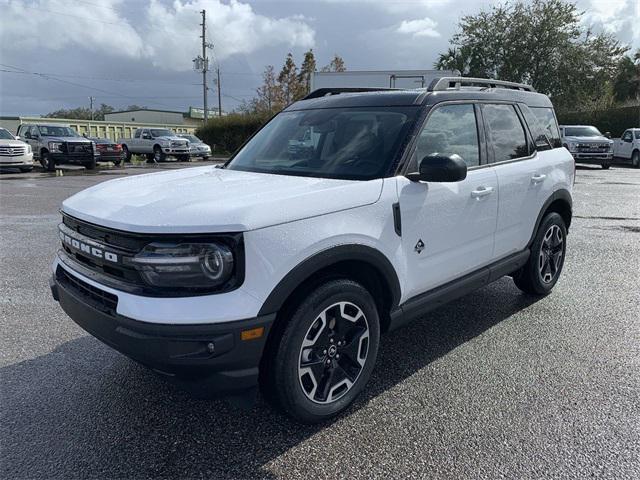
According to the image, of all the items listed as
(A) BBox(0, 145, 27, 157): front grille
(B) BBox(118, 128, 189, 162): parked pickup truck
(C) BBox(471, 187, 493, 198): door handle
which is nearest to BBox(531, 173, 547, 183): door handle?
(C) BBox(471, 187, 493, 198): door handle

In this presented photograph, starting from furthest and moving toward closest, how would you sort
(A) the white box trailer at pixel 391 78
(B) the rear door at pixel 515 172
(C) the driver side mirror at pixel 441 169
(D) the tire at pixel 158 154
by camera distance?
(D) the tire at pixel 158 154 < (A) the white box trailer at pixel 391 78 < (B) the rear door at pixel 515 172 < (C) the driver side mirror at pixel 441 169

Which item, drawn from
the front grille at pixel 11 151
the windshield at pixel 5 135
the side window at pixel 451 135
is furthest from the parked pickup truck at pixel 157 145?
the side window at pixel 451 135

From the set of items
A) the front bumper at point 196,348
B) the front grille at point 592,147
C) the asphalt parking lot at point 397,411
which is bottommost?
the asphalt parking lot at point 397,411

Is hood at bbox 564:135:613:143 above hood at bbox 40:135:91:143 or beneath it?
above

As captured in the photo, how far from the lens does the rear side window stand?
4.65 meters

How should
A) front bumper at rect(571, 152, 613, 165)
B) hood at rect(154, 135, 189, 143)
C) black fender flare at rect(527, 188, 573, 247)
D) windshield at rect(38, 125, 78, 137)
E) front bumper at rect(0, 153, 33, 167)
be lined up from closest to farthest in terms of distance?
black fender flare at rect(527, 188, 573, 247) < front bumper at rect(0, 153, 33, 167) < front bumper at rect(571, 152, 613, 165) < windshield at rect(38, 125, 78, 137) < hood at rect(154, 135, 189, 143)

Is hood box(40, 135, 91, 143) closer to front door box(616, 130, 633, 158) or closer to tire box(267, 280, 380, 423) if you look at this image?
tire box(267, 280, 380, 423)

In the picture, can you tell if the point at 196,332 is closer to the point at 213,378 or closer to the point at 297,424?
the point at 213,378

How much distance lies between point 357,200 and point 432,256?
81cm

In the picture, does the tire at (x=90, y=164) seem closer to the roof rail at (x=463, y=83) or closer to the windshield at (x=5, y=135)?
the windshield at (x=5, y=135)

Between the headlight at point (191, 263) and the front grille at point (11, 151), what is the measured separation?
797 inches

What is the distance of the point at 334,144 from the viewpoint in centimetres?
→ 340

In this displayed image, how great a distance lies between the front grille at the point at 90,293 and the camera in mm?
2465

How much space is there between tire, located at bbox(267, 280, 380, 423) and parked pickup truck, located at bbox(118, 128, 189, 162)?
2648 centimetres
